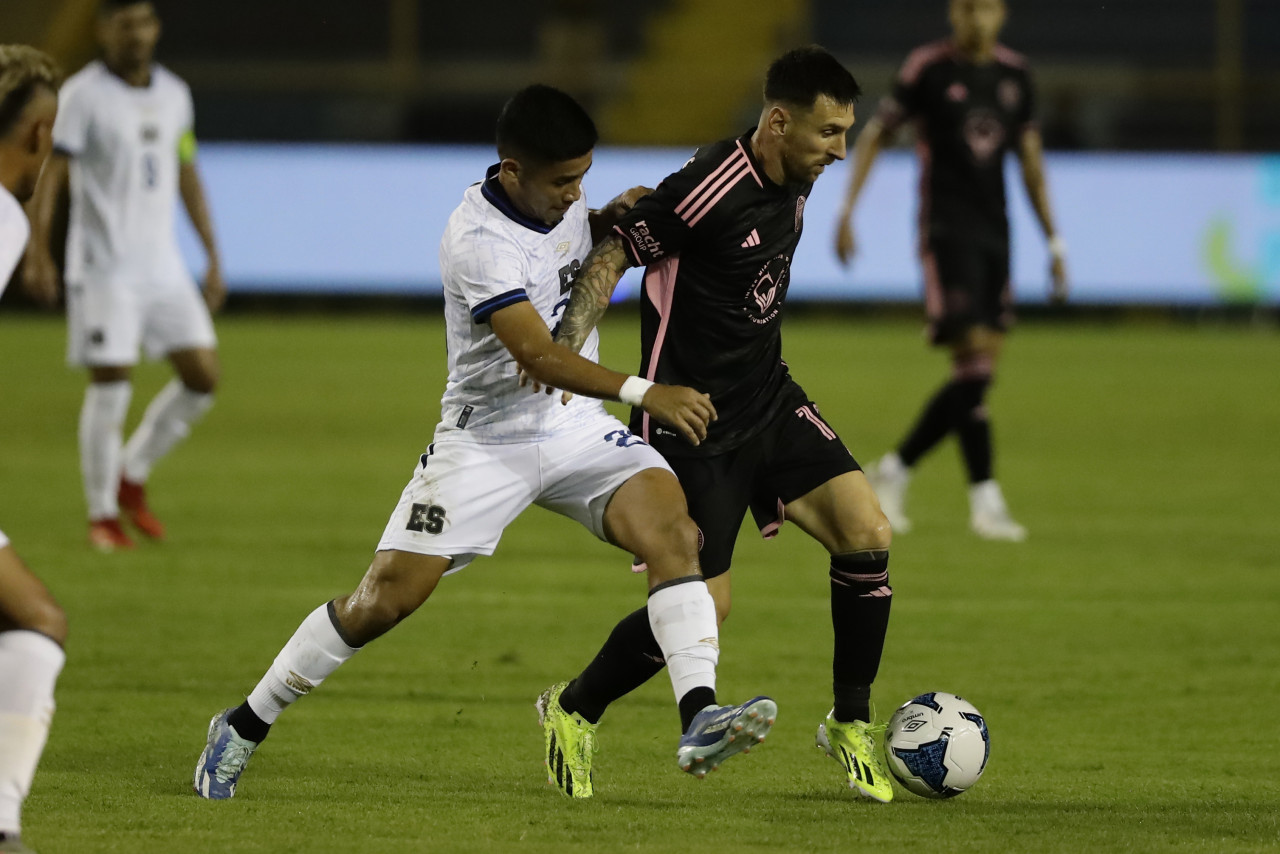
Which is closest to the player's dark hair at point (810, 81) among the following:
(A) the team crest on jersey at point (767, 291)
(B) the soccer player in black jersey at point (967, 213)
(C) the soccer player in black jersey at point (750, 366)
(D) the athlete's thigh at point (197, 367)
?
(C) the soccer player in black jersey at point (750, 366)

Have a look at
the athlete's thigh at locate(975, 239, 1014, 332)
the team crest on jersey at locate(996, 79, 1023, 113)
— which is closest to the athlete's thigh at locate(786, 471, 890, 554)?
the athlete's thigh at locate(975, 239, 1014, 332)

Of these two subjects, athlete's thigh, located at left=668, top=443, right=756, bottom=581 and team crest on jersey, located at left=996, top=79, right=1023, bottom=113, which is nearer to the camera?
athlete's thigh, located at left=668, top=443, right=756, bottom=581

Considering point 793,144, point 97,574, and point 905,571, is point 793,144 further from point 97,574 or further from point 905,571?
point 97,574

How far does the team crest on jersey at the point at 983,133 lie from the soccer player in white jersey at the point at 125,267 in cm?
366

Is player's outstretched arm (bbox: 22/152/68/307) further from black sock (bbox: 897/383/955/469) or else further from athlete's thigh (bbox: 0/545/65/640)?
athlete's thigh (bbox: 0/545/65/640)

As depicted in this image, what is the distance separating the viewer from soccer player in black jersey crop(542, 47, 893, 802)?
479cm

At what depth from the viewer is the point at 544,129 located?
179 inches

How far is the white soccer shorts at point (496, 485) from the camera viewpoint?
4.68 metres

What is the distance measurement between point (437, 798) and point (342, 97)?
19.1m

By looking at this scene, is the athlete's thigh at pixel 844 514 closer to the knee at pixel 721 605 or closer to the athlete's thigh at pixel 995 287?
the knee at pixel 721 605

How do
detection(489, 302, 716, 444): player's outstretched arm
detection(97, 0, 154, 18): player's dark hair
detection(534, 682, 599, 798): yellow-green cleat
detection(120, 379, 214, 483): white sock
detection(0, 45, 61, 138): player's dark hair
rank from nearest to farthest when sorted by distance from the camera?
detection(0, 45, 61, 138): player's dark hair → detection(489, 302, 716, 444): player's outstretched arm → detection(534, 682, 599, 798): yellow-green cleat → detection(97, 0, 154, 18): player's dark hair → detection(120, 379, 214, 483): white sock

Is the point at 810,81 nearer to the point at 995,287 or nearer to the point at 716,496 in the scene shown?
the point at 716,496

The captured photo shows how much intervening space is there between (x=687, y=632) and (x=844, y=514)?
614 mm

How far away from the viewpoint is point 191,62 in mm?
24938
